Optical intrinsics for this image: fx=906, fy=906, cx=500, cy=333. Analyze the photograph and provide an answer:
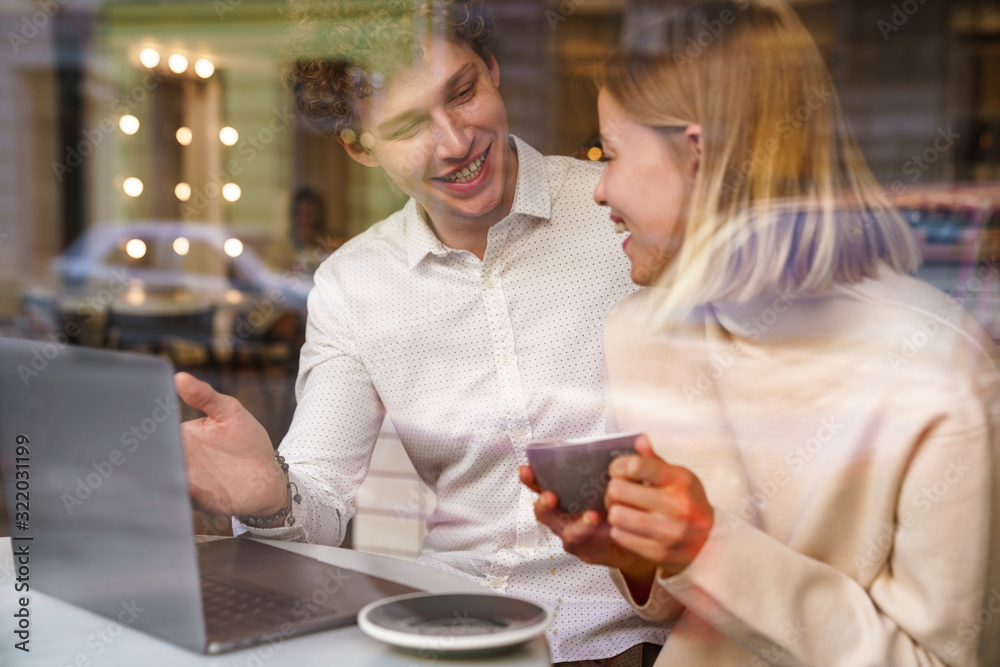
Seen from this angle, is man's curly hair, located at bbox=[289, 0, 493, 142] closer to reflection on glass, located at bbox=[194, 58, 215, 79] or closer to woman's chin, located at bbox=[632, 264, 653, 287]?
woman's chin, located at bbox=[632, 264, 653, 287]

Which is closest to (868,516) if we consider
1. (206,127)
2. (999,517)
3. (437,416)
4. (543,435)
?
(999,517)

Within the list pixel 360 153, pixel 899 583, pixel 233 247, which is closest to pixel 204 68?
pixel 233 247

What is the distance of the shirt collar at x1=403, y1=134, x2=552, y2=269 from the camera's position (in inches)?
45.3

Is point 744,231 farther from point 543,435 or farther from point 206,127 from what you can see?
point 206,127

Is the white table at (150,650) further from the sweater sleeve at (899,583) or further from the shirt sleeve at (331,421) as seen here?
the shirt sleeve at (331,421)

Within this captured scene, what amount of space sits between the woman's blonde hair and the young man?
270mm

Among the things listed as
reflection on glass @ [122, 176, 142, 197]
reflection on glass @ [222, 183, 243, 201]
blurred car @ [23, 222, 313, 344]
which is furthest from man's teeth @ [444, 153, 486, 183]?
reflection on glass @ [222, 183, 243, 201]

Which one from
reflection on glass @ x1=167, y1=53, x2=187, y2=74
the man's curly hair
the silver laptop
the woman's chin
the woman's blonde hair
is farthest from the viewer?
reflection on glass @ x1=167, y1=53, x2=187, y2=74

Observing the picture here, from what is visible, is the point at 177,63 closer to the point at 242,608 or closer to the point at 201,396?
the point at 201,396

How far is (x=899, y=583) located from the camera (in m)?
0.74

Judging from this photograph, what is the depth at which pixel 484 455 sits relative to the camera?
3.64 ft

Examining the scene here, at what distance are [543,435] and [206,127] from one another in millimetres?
5486

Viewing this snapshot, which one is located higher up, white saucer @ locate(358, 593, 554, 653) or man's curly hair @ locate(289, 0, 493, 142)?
man's curly hair @ locate(289, 0, 493, 142)

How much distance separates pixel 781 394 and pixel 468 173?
469 mm
